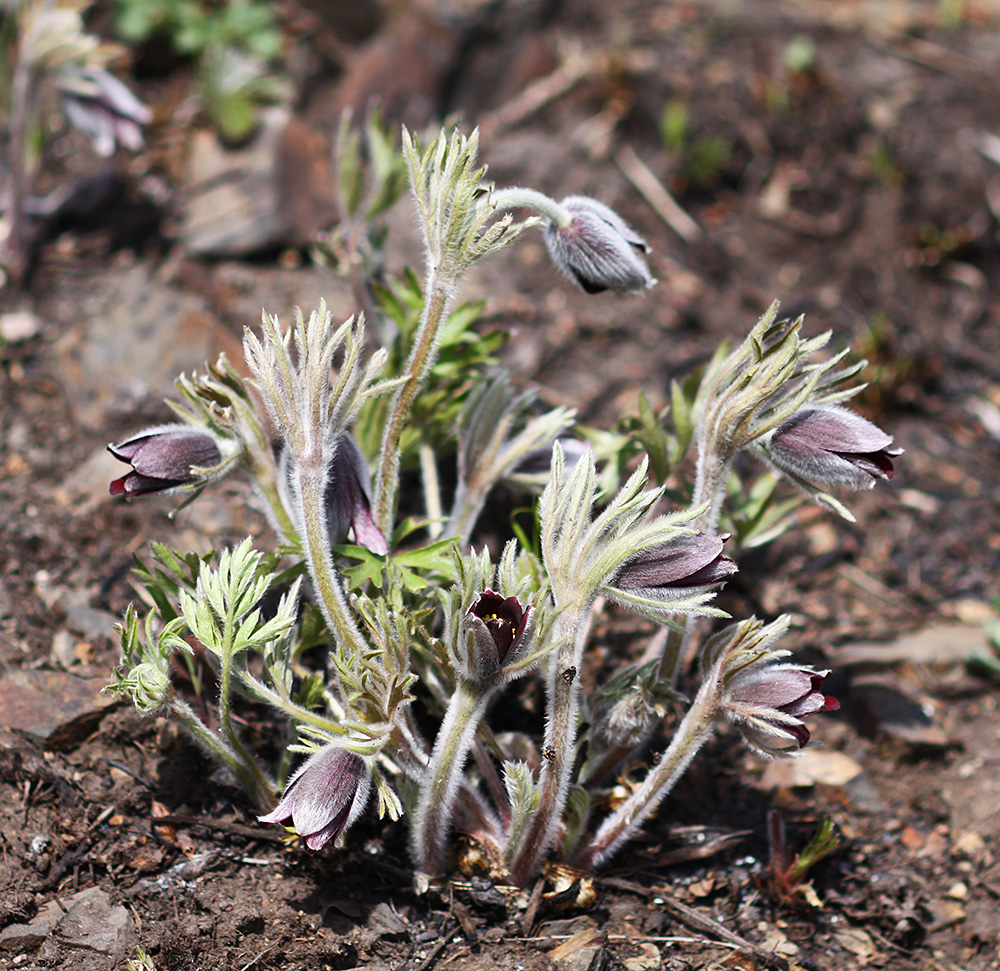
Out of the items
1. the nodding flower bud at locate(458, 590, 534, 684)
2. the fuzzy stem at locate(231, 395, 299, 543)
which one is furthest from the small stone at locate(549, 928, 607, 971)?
the fuzzy stem at locate(231, 395, 299, 543)

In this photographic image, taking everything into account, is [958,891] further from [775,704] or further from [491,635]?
[491,635]

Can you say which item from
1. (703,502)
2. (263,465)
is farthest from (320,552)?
(703,502)

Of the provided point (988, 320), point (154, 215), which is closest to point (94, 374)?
point (154, 215)

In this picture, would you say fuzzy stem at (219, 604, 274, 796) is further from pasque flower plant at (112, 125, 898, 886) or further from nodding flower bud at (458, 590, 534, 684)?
nodding flower bud at (458, 590, 534, 684)

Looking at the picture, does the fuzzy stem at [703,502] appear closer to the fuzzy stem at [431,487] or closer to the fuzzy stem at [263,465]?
the fuzzy stem at [431,487]

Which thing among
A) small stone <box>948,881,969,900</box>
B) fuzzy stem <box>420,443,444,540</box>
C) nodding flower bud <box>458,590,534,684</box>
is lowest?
small stone <box>948,881,969,900</box>
